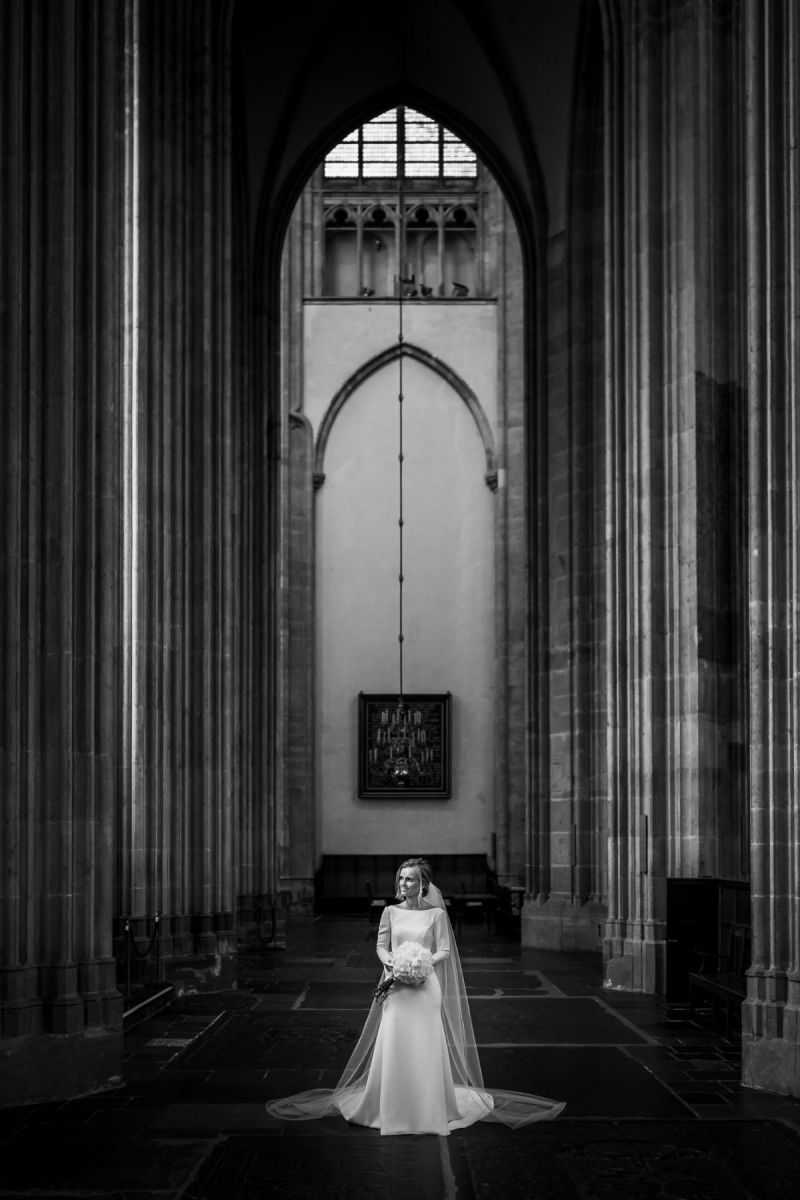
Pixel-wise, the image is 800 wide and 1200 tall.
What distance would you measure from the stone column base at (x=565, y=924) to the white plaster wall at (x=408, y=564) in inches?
381

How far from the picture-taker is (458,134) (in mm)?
25594

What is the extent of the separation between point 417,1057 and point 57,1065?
2.58 metres

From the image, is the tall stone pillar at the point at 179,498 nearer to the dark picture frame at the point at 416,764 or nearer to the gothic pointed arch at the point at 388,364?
the dark picture frame at the point at 416,764

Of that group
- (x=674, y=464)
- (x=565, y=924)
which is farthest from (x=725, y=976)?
(x=565, y=924)

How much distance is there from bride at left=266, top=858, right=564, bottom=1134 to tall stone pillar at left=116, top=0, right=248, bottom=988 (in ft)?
22.0

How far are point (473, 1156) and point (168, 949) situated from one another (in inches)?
328

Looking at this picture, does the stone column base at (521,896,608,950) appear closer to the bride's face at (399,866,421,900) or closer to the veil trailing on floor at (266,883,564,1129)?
the veil trailing on floor at (266,883,564,1129)

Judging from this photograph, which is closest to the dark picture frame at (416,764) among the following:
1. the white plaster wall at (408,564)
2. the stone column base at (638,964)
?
the white plaster wall at (408,564)

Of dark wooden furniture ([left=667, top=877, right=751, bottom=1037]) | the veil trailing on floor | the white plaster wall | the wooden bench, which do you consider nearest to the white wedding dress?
the veil trailing on floor

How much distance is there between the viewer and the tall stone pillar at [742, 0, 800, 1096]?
10.2m

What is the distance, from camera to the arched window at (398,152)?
107 feet

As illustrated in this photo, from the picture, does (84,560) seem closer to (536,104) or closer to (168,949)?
(168,949)

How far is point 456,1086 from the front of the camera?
30.7ft

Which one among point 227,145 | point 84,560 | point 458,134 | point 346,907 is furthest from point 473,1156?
point 346,907
